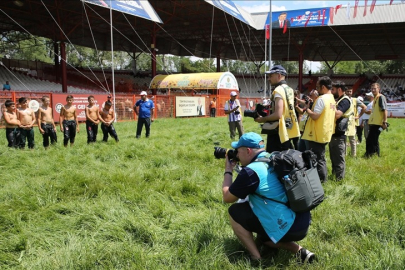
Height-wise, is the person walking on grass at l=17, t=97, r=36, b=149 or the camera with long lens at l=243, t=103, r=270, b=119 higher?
the camera with long lens at l=243, t=103, r=270, b=119

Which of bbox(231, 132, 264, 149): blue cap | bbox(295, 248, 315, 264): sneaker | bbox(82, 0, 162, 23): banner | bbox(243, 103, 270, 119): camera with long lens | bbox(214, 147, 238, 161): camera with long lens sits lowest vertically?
bbox(295, 248, 315, 264): sneaker

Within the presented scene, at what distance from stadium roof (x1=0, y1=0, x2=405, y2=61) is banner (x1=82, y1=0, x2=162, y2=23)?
1.43m

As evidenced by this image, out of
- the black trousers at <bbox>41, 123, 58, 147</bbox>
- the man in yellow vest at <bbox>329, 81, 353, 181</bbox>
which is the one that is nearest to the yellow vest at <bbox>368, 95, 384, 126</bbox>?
the man in yellow vest at <bbox>329, 81, 353, 181</bbox>

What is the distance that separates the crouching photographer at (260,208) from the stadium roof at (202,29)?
19.3 metres

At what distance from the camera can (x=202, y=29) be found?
113 feet

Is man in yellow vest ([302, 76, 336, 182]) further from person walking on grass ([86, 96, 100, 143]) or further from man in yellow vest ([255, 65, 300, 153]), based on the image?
person walking on grass ([86, 96, 100, 143])

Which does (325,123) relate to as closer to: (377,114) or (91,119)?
(377,114)

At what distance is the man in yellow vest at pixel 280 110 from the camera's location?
4.05 meters

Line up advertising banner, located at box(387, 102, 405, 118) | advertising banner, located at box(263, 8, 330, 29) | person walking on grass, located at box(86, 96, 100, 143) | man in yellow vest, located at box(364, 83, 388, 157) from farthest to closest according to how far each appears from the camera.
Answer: advertising banner, located at box(263, 8, 330, 29) → advertising banner, located at box(387, 102, 405, 118) → person walking on grass, located at box(86, 96, 100, 143) → man in yellow vest, located at box(364, 83, 388, 157)

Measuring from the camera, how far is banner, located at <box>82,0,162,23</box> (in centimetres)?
1734

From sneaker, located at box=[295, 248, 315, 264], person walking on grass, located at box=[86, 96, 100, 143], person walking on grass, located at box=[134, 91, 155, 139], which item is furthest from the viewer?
person walking on grass, located at box=[134, 91, 155, 139]

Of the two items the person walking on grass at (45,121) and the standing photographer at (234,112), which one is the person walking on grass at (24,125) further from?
the standing photographer at (234,112)

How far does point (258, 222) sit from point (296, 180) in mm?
503

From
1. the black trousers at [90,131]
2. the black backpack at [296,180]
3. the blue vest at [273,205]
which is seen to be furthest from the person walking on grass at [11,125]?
the black backpack at [296,180]
